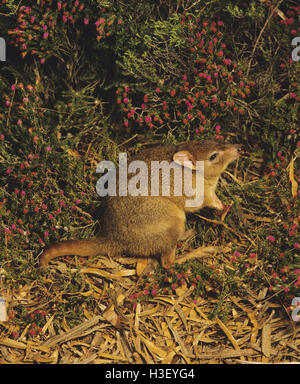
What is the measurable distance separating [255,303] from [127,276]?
1.38 m

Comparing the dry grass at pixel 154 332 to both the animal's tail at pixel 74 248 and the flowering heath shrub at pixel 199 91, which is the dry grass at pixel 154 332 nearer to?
the animal's tail at pixel 74 248

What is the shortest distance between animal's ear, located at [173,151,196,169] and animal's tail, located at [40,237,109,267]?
1.15 meters

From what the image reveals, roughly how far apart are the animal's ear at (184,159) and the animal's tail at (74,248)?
115cm

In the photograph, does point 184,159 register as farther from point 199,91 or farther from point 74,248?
Answer: point 74,248

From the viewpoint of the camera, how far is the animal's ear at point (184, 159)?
4243mm

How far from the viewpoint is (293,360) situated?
3830 millimetres

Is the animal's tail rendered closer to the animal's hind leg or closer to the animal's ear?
the animal's hind leg

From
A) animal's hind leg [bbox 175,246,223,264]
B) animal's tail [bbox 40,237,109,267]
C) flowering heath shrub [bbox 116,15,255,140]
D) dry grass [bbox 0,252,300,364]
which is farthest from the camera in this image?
animal's hind leg [bbox 175,246,223,264]

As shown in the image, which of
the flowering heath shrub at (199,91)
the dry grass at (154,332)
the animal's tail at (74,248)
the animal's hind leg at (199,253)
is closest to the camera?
the dry grass at (154,332)

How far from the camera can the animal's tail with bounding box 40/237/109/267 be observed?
4.14 m

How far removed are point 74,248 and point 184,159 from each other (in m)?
1.49

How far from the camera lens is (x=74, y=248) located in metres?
4.20

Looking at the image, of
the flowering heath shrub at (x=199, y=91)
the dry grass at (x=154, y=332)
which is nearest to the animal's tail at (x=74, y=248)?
the dry grass at (x=154, y=332)

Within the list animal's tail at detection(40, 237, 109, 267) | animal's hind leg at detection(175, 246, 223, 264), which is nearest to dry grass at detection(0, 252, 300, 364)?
animal's tail at detection(40, 237, 109, 267)
